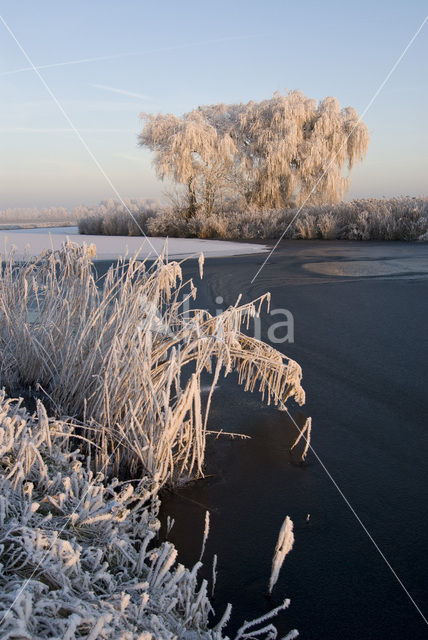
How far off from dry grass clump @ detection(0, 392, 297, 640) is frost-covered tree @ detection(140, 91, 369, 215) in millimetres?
13980

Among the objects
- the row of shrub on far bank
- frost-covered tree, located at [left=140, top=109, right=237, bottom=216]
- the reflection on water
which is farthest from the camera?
frost-covered tree, located at [left=140, top=109, right=237, bottom=216]

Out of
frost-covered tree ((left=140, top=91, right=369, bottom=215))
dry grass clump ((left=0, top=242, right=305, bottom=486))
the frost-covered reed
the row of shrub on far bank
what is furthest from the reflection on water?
frost-covered tree ((left=140, top=91, right=369, bottom=215))

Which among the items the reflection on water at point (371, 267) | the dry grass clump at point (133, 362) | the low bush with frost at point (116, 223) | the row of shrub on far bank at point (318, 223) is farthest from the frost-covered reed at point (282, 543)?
the low bush with frost at point (116, 223)

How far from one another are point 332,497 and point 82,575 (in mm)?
925

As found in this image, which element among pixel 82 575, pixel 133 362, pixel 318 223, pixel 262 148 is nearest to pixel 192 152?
pixel 262 148

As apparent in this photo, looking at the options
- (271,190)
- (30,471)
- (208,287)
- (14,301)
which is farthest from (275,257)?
(271,190)

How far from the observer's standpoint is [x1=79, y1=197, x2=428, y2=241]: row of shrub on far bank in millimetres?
9680

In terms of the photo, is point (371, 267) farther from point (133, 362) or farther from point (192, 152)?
point (192, 152)

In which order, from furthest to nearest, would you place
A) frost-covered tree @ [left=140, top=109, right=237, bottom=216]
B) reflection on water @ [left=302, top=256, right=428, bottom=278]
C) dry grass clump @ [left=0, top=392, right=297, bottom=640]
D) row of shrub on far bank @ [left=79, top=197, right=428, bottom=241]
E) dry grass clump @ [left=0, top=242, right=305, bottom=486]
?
frost-covered tree @ [left=140, top=109, right=237, bottom=216]
row of shrub on far bank @ [left=79, top=197, right=428, bottom=241]
reflection on water @ [left=302, top=256, right=428, bottom=278]
dry grass clump @ [left=0, top=242, right=305, bottom=486]
dry grass clump @ [left=0, top=392, right=297, bottom=640]

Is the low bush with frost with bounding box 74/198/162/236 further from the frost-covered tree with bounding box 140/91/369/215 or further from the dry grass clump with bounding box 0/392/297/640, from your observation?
the dry grass clump with bounding box 0/392/297/640

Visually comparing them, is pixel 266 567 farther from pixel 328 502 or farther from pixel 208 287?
pixel 208 287

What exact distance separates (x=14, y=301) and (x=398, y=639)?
220cm

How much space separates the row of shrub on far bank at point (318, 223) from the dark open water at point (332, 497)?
20.8 feet

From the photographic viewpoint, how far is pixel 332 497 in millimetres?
1581
